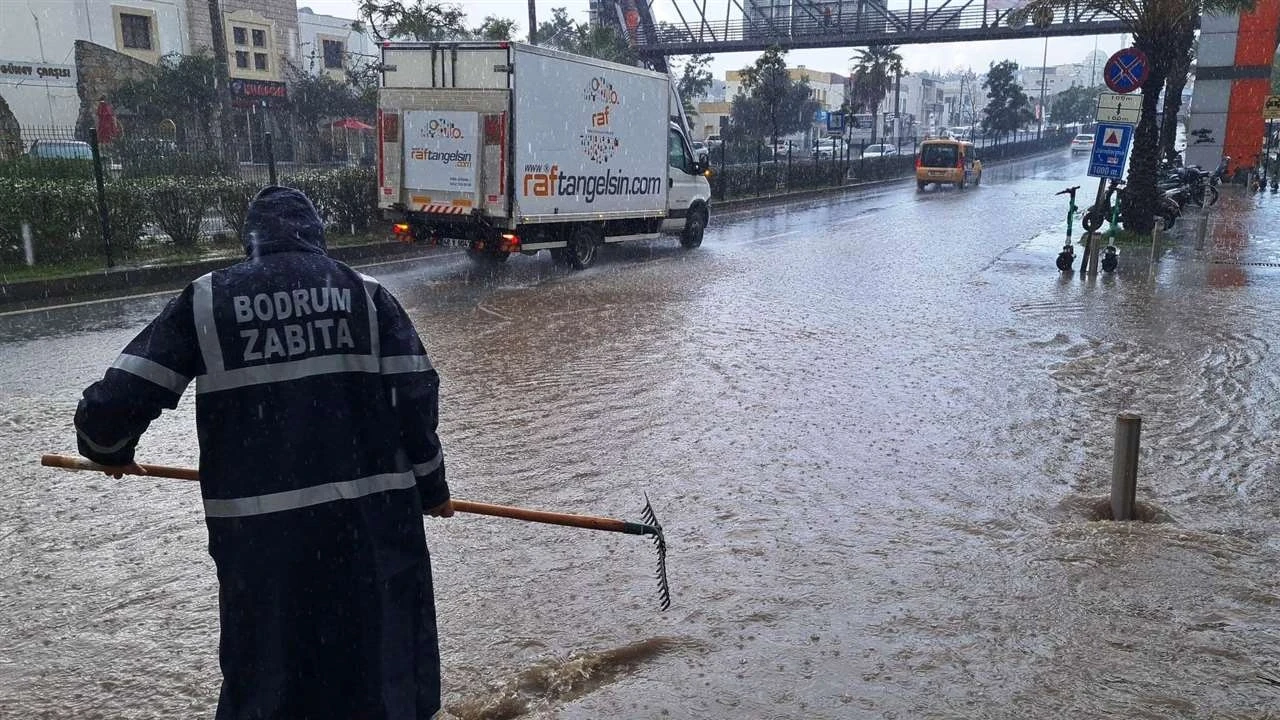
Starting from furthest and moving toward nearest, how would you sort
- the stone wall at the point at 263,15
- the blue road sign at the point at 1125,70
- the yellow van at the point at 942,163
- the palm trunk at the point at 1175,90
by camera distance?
the stone wall at the point at 263,15, the yellow van at the point at 942,163, the palm trunk at the point at 1175,90, the blue road sign at the point at 1125,70

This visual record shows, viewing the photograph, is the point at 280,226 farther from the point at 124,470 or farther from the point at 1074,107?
the point at 1074,107

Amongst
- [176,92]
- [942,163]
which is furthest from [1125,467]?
[176,92]

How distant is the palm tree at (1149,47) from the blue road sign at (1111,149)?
3.51 meters

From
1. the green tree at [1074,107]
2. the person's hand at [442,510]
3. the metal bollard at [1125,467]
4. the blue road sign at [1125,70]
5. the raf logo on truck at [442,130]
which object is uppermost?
the green tree at [1074,107]

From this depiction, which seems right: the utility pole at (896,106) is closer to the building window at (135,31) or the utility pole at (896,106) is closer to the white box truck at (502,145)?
the building window at (135,31)

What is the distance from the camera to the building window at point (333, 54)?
2128 inches

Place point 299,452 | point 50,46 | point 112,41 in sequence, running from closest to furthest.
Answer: point 299,452 → point 50,46 → point 112,41

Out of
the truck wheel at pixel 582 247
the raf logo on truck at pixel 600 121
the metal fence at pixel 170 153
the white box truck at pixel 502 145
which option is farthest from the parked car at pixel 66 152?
the raf logo on truck at pixel 600 121

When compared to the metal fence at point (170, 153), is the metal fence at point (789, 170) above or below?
below

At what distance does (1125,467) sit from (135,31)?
4727 cm

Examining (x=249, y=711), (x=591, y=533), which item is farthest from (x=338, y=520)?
(x=591, y=533)

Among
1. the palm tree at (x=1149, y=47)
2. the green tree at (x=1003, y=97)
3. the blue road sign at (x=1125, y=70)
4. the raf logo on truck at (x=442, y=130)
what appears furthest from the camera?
the green tree at (x=1003, y=97)

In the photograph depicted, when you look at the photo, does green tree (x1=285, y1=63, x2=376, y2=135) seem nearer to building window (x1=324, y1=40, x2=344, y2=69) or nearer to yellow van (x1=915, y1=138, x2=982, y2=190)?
building window (x1=324, y1=40, x2=344, y2=69)

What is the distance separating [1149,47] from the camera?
16906 mm
